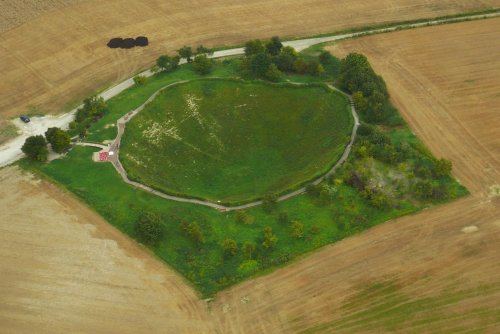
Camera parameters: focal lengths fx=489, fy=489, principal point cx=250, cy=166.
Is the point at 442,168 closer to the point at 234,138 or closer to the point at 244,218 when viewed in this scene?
the point at 244,218

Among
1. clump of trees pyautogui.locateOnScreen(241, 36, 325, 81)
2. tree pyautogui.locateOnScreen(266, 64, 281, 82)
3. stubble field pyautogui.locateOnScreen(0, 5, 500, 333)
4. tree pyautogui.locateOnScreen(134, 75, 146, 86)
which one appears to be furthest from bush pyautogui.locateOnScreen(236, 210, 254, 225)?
tree pyautogui.locateOnScreen(134, 75, 146, 86)

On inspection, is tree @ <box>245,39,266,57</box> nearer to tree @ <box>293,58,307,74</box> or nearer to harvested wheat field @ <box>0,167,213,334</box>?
Answer: tree @ <box>293,58,307,74</box>

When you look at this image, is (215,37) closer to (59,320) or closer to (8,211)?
(8,211)

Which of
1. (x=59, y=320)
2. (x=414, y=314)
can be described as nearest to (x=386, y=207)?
(x=414, y=314)

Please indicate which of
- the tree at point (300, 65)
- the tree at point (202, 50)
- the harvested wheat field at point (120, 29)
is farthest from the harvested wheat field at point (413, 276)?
the tree at point (202, 50)

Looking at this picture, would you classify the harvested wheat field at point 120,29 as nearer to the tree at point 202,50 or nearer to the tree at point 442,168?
the tree at point 202,50

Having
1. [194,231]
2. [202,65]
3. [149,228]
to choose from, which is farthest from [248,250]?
[202,65]

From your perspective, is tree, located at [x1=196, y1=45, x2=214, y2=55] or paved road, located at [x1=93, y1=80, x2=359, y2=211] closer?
paved road, located at [x1=93, y1=80, x2=359, y2=211]
